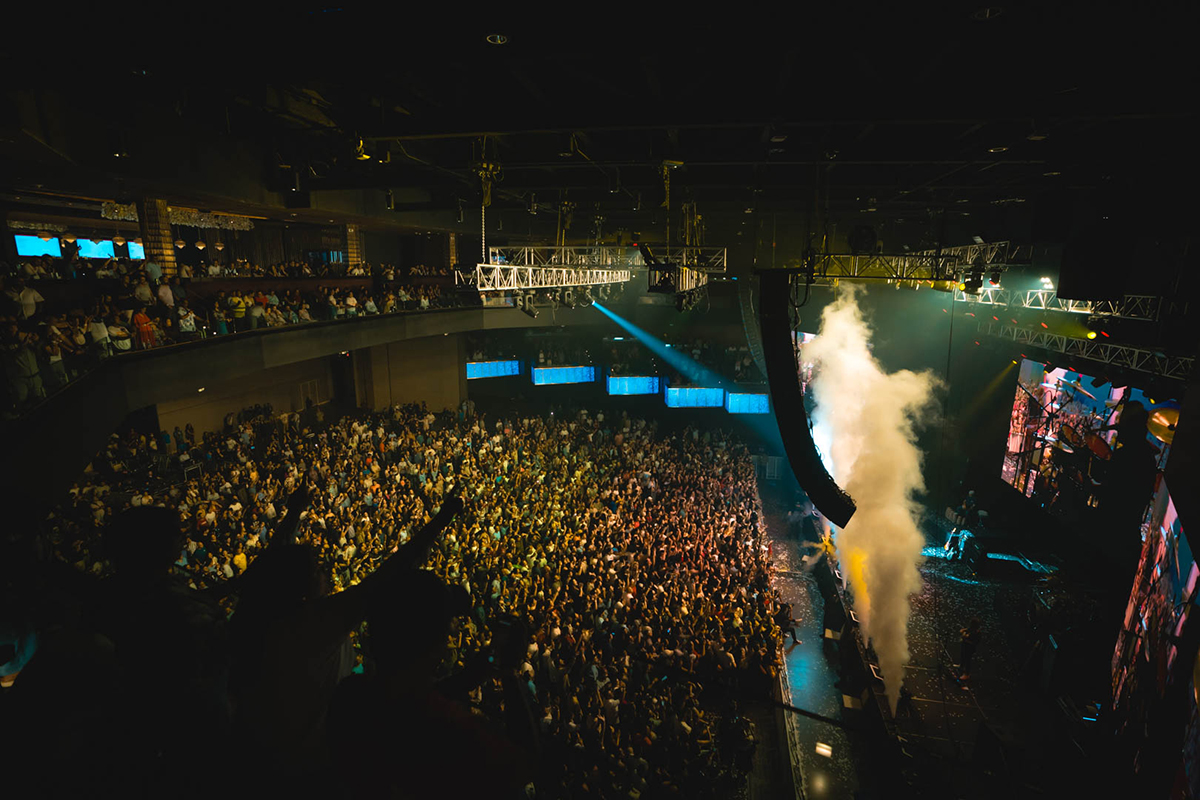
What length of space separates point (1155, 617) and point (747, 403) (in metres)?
15.5

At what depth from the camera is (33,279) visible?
25.4 feet

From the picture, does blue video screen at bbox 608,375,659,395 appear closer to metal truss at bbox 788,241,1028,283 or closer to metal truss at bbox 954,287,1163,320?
metal truss at bbox 788,241,1028,283

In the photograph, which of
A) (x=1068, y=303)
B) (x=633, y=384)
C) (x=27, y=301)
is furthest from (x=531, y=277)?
(x=633, y=384)

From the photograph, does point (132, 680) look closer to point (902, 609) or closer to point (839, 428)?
point (902, 609)

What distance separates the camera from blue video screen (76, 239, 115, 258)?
1449 cm

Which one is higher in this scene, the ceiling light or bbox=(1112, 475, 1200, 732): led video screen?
the ceiling light

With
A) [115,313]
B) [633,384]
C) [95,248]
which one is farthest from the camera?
[633,384]

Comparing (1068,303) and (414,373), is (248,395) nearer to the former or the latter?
(414,373)

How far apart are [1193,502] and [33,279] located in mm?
12458

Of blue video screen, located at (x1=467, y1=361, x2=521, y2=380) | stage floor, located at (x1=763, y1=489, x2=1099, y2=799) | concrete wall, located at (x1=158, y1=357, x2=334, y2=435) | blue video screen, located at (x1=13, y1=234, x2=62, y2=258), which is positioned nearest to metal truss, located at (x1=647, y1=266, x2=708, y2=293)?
stage floor, located at (x1=763, y1=489, x2=1099, y2=799)

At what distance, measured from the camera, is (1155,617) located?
16.6ft

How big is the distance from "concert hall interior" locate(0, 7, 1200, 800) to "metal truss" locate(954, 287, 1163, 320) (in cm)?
9

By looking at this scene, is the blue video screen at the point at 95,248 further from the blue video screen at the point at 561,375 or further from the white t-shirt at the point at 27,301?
the blue video screen at the point at 561,375

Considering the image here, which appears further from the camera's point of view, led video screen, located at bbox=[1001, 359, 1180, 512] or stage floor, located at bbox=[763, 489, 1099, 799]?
led video screen, located at bbox=[1001, 359, 1180, 512]
